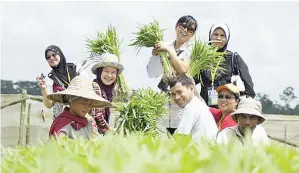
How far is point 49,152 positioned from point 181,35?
3.40m

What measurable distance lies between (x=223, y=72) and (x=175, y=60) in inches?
22.1

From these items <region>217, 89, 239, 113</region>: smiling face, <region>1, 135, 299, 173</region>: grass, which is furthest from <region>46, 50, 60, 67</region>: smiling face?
<region>1, 135, 299, 173</region>: grass

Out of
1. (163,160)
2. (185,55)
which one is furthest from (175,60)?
(163,160)

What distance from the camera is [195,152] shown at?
1589 millimetres

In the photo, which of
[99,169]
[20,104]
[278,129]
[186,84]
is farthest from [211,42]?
[278,129]

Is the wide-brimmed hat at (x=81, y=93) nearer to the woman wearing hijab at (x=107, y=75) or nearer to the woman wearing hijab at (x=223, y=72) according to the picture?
the woman wearing hijab at (x=107, y=75)

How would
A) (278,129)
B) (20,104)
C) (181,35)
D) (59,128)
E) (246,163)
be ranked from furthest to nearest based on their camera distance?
(278,129) < (20,104) < (181,35) < (59,128) < (246,163)

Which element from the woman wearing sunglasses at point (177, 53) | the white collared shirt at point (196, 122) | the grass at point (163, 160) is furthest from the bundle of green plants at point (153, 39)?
the grass at point (163, 160)

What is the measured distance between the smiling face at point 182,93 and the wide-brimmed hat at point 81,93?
0.50 meters

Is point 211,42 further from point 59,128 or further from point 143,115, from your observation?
point 59,128

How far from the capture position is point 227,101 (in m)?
4.61

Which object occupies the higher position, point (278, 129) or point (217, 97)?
point (217, 97)

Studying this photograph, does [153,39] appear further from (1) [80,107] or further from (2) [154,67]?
(1) [80,107]

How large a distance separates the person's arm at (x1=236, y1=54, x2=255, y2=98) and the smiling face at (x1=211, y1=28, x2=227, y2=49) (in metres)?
0.21
